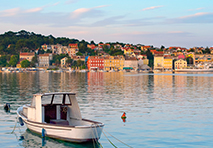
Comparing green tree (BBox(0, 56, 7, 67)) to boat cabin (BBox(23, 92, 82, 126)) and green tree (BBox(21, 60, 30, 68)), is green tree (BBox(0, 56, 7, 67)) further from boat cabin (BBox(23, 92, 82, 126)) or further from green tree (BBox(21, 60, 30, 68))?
boat cabin (BBox(23, 92, 82, 126))

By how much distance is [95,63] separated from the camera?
181625 millimetres

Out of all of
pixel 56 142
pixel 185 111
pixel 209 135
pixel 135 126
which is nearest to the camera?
pixel 56 142

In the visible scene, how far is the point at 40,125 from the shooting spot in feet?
53.1

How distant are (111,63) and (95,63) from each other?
11185mm

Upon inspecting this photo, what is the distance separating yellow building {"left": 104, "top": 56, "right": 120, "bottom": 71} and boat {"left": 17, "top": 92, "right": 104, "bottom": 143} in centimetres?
16751

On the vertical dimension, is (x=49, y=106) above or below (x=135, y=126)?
above

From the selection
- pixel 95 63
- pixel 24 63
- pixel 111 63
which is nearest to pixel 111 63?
pixel 111 63

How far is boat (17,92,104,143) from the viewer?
572 inches

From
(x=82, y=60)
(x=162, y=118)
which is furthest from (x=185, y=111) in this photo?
(x=82, y=60)

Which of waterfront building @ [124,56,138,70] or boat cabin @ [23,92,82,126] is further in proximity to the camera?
waterfront building @ [124,56,138,70]

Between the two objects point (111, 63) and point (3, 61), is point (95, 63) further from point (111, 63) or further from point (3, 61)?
point (3, 61)

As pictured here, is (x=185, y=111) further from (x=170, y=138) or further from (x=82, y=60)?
(x=82, y=60)

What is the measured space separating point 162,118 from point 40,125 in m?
9.31

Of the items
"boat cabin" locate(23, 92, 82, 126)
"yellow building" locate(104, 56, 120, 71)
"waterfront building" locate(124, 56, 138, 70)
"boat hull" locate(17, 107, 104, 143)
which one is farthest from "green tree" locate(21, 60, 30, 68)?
"boat hull" locate(17, 107, 104, 143)
